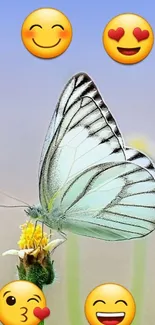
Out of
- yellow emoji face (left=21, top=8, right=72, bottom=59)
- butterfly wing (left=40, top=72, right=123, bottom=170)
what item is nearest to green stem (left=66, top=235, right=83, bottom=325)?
butterfly wing (left=40, top=72, right=123, bottom=170)

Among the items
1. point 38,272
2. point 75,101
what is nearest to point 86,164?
point 75,101

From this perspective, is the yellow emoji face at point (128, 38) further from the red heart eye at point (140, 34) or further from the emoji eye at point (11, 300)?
the emoji eye at point (11, 300)

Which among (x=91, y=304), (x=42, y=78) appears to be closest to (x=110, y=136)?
(x=42, y=78)

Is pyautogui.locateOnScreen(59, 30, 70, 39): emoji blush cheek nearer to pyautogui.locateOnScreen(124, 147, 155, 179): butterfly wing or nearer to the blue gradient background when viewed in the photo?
the blue gradient background

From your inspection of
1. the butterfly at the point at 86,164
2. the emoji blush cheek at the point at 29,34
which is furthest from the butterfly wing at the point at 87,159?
the emoji blush cheek at the point at 29,34

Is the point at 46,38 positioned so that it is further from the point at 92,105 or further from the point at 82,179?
the point at 82,179

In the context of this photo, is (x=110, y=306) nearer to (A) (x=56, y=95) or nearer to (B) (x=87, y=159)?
(B) (x=87, y=159)

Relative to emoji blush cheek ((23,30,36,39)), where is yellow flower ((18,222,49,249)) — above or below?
below
